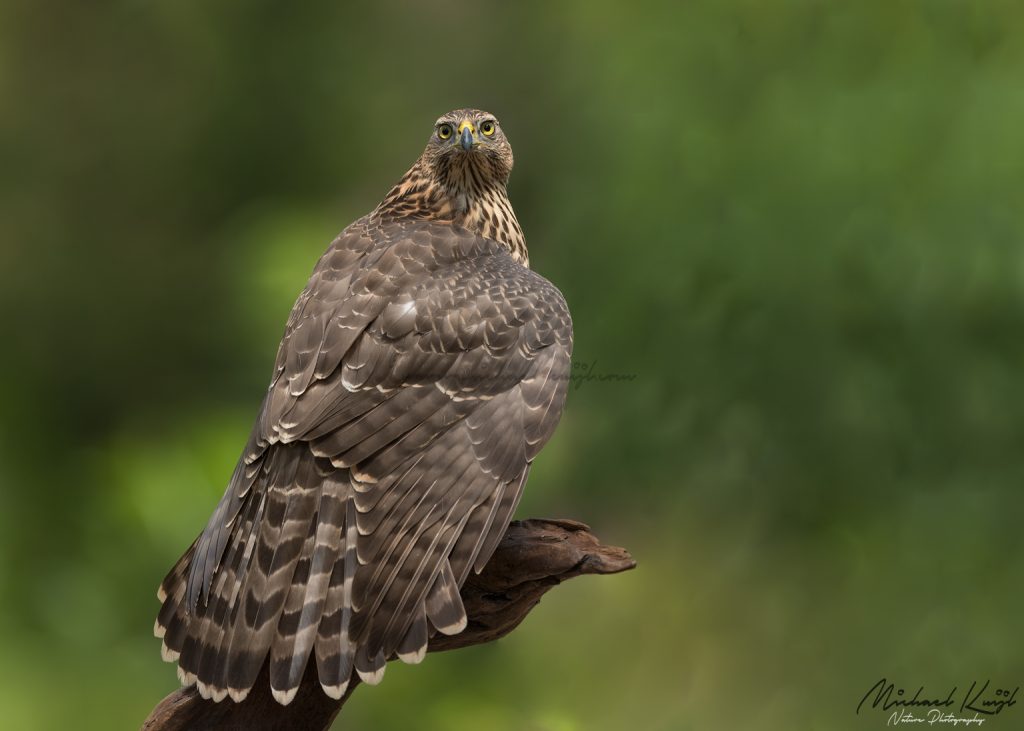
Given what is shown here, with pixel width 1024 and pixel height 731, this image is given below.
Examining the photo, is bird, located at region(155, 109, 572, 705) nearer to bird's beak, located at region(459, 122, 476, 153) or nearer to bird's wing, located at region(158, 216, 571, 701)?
bird's wing, located at region(158, 216, 571, 701)

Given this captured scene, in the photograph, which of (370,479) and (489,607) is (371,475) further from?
(489,607)

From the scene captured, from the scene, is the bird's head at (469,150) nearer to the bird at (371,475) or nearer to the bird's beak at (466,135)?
the bird's beak at (466,135)

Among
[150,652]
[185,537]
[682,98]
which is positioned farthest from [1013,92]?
[150,652]

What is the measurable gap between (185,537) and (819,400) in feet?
8.30

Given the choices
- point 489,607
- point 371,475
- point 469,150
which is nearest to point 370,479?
point 371,475

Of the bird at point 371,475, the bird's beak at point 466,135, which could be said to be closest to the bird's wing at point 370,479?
the bird at point 371,475

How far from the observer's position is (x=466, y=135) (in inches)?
122

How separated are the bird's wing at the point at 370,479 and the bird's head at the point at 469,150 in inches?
17.2

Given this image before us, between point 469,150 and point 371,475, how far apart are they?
3.27 feet

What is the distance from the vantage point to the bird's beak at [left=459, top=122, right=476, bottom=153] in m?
3.10

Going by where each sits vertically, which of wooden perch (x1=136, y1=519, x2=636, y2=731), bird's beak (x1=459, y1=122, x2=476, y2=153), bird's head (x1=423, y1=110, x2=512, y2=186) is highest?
bird's head (x1=423, y1=110, x2=512, y2=186)

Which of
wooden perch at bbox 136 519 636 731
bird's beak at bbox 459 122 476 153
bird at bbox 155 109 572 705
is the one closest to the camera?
bird at bbox 155 109 572 705

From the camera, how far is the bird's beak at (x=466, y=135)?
3.10 m

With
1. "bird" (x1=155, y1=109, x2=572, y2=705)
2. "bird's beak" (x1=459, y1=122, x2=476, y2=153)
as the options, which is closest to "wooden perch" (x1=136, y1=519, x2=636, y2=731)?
"bird" (x1=155, y1=109, x2=572, y2=705)
